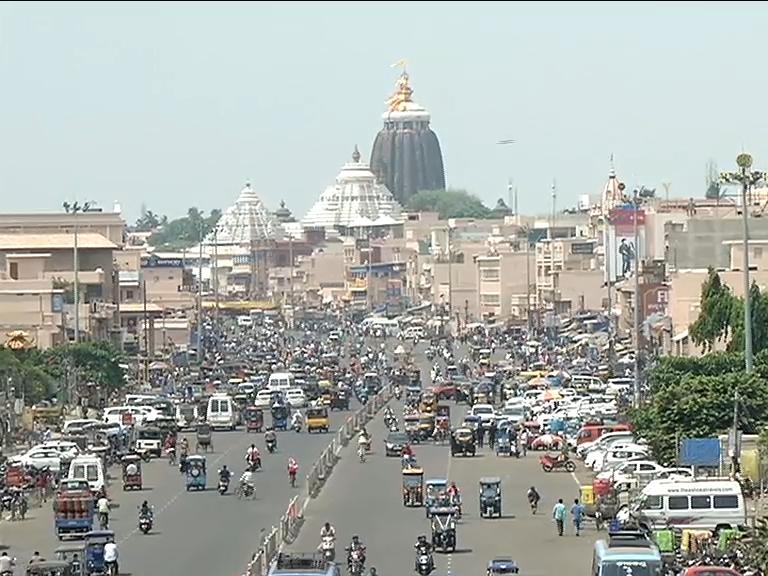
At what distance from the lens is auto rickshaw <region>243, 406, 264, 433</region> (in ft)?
238

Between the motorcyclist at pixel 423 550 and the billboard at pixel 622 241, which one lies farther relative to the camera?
the billboard at pixel 622 241

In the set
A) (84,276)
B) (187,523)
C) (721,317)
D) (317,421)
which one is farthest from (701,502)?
(84,276)

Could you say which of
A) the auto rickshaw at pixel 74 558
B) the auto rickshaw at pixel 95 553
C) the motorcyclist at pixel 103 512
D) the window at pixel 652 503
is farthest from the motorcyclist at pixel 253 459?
the auto rickshaw at pixel 74 558

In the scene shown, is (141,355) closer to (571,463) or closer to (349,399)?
(349,399)

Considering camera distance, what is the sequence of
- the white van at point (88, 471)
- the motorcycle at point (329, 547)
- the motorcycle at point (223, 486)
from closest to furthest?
the motorcycle at point (329, 547) < the white van at point (88, 471) < the motorcycle at point (223, 486)

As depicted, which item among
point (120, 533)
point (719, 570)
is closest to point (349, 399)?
point (120, 533)

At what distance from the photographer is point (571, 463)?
2306 inches

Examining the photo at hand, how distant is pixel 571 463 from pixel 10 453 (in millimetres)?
12789

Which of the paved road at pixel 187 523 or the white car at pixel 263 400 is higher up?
the paved road at pixel 187 523

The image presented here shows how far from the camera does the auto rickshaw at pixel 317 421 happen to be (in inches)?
2837

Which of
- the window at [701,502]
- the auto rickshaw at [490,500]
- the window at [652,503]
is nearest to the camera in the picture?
the window at [701,502]

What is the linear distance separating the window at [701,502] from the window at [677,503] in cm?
12

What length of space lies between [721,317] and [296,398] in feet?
46.2

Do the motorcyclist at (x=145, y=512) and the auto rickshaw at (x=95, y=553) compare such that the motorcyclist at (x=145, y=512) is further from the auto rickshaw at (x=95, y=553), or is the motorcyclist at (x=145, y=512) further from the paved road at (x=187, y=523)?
the auto rickshaw at (x=95, y=553)
